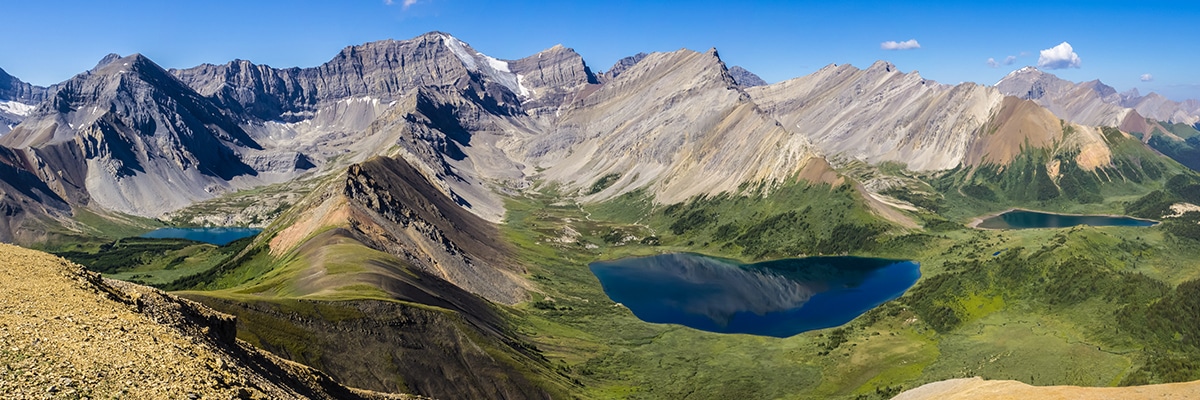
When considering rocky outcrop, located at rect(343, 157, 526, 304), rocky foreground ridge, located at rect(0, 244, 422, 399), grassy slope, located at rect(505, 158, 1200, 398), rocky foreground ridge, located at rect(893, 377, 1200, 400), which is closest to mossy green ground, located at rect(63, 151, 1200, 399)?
grassy slope, located at rect(505, 158, 1200, 398)

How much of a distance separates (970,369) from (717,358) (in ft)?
142

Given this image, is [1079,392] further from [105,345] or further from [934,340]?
[934,340]

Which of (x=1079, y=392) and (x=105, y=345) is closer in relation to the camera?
(x=105, y=345)

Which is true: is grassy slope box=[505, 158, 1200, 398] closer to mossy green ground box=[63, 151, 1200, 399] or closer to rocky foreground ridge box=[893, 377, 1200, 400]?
mossy green ground box=[63, 151, 1200, 399]

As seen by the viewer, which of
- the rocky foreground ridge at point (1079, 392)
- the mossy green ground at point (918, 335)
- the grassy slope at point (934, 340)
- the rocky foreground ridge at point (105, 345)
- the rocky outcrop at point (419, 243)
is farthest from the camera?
the rocky outcrop at point (419, 243)

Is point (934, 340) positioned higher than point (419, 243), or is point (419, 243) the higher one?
point (419, 243)

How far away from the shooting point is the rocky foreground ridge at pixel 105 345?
3259cm

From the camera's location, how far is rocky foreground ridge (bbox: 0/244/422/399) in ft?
107

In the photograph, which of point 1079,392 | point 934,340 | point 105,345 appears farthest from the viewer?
point 934,340

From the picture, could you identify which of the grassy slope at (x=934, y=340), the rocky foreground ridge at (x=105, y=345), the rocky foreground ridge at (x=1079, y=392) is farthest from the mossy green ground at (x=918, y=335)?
the rocky foreground ridge at (x=105, y=345)

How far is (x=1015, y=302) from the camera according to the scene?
153625 mm

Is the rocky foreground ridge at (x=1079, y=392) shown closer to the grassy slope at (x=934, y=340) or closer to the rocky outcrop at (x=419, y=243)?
the grassy slope at (x=934, y=340)

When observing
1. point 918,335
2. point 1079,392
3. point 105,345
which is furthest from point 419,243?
point 1079,392

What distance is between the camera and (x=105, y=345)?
36.1m
